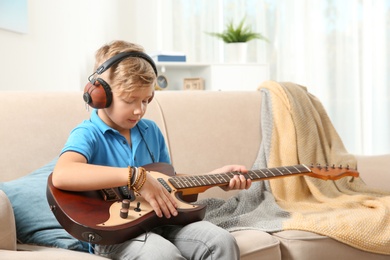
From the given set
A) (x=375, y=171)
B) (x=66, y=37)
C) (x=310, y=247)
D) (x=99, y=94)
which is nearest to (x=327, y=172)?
(x=310, y=247)

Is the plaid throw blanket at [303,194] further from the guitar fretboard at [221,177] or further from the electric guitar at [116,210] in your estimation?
the electric guitar at [116,210]

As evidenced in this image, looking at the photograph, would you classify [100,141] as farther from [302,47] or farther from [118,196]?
[302,47]

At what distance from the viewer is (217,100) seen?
2451 millimetres

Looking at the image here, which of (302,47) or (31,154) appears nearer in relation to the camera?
(31,154)

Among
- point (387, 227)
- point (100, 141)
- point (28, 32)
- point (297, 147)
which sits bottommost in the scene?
point (387, 227)

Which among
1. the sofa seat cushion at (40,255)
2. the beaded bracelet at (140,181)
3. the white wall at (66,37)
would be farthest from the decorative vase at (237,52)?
the sofa seat cushion at (40,255)

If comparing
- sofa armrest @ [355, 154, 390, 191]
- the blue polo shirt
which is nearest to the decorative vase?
sofa armrest @ [355, 154, 390, 191]

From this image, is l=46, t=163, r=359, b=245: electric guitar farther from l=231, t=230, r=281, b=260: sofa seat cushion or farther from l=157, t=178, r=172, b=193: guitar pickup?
l=231, t=230, r=281, b=260: sofa seat cushion

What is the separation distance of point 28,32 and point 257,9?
1858mm

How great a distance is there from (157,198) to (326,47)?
326cm

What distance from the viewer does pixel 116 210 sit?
1.50m

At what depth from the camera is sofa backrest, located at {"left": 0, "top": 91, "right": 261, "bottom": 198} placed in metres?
1.95

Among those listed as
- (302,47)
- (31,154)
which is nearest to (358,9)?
(302,47)

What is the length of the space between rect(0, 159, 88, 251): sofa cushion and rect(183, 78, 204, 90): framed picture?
8.11ft
